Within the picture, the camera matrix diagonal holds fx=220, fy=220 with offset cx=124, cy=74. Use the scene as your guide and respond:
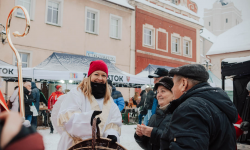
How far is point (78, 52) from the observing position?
13.7 metres

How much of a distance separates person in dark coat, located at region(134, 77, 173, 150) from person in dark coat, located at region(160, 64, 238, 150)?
431 mm

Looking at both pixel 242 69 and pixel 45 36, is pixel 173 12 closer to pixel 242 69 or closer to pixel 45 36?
pixel 45 36

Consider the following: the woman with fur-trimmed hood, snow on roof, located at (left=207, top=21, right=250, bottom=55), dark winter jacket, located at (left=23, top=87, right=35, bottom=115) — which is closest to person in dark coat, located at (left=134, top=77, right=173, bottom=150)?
the woman with fur-trimmed hood

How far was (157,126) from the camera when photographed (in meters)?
2.17

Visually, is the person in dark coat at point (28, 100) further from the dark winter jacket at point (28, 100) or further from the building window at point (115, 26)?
the building window at point (115, 26)

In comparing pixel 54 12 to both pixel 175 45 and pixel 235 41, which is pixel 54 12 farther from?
pixel 235 41

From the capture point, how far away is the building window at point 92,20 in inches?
575

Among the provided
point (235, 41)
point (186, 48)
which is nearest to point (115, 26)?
point (186, 48)

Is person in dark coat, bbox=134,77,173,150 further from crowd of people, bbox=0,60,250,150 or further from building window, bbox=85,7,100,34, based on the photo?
building window, bbox=85,7,100,34

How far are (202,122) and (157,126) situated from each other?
86 centimetres

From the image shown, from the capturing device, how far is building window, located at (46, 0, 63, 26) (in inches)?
508

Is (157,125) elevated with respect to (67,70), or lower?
lower

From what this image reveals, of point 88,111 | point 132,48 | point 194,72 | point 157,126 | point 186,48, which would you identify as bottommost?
point 157,126

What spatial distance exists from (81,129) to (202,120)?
105 centimetres
